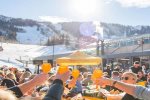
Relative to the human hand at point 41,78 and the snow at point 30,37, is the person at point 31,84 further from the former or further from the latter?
the snow at point 30,37

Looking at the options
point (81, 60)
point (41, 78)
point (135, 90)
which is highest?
point (41, 78)

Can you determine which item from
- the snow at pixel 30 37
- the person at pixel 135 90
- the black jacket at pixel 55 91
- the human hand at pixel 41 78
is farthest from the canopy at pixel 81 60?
the snow at pixel 30 37

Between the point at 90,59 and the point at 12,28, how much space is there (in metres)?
181

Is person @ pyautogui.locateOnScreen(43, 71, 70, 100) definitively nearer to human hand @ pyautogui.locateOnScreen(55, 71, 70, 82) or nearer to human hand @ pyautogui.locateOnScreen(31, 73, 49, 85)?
human hand @ pyautogui.locateOnScreen(55, 71, 70, 82)

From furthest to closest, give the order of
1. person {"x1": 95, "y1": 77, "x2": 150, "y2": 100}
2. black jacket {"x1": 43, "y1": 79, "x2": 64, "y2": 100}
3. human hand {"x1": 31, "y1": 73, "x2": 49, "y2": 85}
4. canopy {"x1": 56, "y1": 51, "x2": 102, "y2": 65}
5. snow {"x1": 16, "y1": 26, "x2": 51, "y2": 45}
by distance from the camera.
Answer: snow {"x1": 16, "y1": 26, "x2": 51, "y2": 45} → canopy {"x1": 56, "y1": 51, "x2": 102, "y2": 65} → person {"x1": 95, "y1": 77, "x2": 150, "y2": 100} → human hand {"x1": 31, "y1": 73, "x2": 49, "y2": 85} → black jacket {"x1": 43, "y1": 79, "x2": 64, "y2": 100}

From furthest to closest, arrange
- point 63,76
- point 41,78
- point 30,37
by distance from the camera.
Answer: point 30,37 < point 41,78 < point 63,76

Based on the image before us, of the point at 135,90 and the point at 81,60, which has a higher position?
the point at 135,90

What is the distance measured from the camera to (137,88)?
9.54ft

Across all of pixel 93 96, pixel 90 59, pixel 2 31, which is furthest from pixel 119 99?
pixel 2 31

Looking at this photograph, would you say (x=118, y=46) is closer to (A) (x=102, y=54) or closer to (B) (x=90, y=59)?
(A) (x=102, y=54)

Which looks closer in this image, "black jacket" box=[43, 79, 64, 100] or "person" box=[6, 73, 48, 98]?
Result: "black jacket" box=[43, 79, 64, 100]

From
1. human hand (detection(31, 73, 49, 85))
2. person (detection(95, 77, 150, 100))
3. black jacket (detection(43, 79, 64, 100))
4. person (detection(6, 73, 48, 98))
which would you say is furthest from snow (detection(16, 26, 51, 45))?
black jacket (detection(43, 79, 64, 100))

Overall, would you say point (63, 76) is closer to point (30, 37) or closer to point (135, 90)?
point (135, 90)

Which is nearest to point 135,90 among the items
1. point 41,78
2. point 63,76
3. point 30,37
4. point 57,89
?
point 41,78
